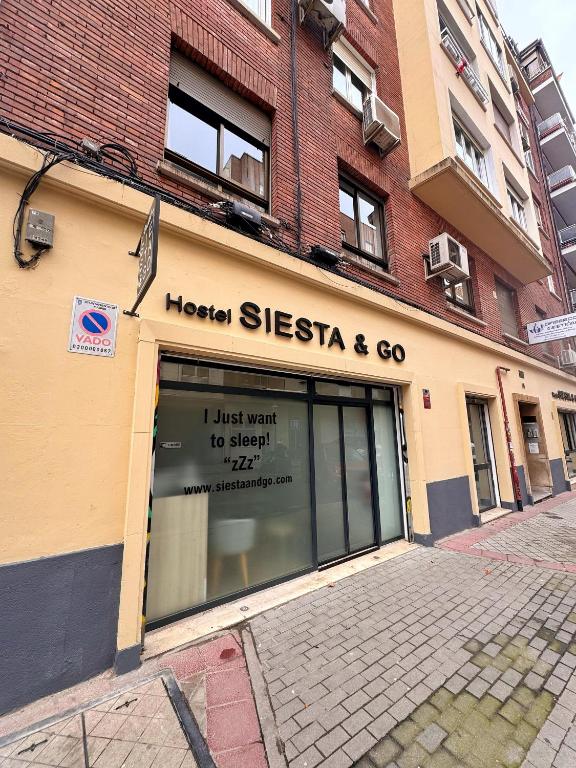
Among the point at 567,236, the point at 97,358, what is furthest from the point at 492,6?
the point at 97,358

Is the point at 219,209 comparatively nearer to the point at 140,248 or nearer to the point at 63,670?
the point at 140,248

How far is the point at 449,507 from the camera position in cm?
659

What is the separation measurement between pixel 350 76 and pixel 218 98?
14.0ft

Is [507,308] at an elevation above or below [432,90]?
below

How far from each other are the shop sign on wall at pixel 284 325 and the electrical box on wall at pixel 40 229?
3.58ft

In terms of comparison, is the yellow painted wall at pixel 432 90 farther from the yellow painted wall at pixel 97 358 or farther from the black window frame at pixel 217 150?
A: the yellow painted wall at pixel 97 358

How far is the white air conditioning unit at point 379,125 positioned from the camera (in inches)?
258

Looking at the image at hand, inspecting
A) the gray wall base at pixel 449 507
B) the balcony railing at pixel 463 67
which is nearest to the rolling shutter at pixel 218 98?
the gray wall base at pixel 449 507

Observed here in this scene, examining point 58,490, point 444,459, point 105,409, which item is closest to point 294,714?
point 58,490

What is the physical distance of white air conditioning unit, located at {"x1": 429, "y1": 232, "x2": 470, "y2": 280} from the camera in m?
7.09

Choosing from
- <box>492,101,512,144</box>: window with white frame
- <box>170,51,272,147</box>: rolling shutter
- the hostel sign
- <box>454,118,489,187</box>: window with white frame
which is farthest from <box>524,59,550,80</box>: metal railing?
the hostel sign

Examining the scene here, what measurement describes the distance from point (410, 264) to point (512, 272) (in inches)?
250

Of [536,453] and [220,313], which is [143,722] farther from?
[536,453]

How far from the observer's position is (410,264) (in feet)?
23.2
